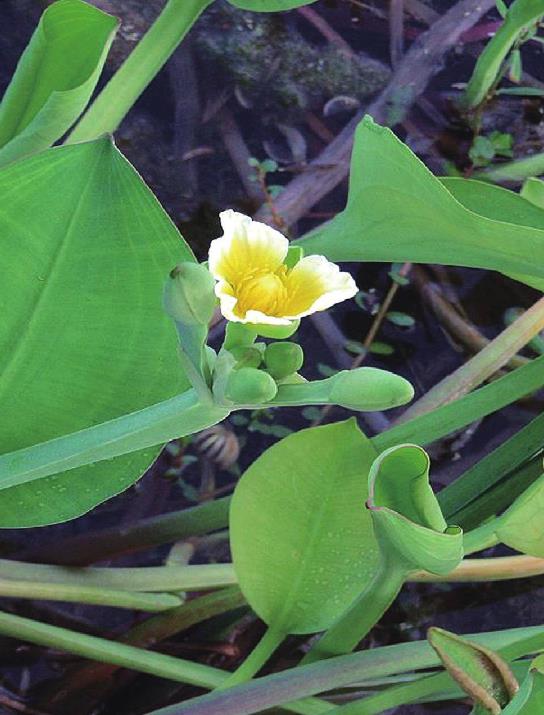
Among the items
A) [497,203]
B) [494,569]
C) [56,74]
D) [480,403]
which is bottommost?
[494,569]

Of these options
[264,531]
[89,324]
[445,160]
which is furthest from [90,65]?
[445,160]

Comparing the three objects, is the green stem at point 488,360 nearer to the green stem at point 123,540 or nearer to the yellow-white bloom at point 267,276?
the green stem at point 123,540

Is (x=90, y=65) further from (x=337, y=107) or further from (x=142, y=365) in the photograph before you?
(x=337, y=107)

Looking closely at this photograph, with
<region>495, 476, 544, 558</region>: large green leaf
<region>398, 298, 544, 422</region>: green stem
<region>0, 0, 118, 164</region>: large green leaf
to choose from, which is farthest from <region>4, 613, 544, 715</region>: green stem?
<region>0, 0, 118, 164</region>: large green leaf

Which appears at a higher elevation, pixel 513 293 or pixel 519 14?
pixel 519 14

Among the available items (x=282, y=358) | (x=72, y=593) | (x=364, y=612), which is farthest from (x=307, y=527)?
(x=282, y=358)

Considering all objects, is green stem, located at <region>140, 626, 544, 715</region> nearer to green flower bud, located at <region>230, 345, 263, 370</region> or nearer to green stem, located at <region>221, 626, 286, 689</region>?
green stem, located at <region>221, 626, 286, 689</region>

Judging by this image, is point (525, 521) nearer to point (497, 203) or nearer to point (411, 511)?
point (411, 511)

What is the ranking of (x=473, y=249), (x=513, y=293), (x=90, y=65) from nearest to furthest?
(x=473, y=249), (x=90, y=65), (x=513, y=293)
